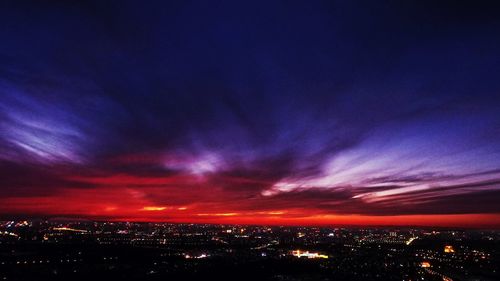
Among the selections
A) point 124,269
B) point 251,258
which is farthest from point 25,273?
point 251,258

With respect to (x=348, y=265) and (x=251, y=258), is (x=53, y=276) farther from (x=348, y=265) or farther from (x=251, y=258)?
(x=348, y=265)

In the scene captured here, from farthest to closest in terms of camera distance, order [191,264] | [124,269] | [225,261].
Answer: [225,261] < [191,264] < [124,269]

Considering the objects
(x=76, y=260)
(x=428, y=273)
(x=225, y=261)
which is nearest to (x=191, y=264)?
(x=225, y=261)

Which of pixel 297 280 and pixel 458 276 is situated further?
pixel 458 276

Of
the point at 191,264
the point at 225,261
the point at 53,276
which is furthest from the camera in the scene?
the point at 225,261

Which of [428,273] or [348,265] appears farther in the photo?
[348,265]

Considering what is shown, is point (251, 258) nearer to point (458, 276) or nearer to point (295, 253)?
point (295, 253)

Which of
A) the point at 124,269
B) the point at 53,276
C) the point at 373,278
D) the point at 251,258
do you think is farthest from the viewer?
the point at 251,258

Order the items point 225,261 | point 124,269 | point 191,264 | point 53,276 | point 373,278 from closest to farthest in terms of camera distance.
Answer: point 53,276
point 373,278
point 124,269
point 191,264
point 225,261

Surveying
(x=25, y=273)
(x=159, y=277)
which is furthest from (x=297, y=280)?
(x=25, y=273)
